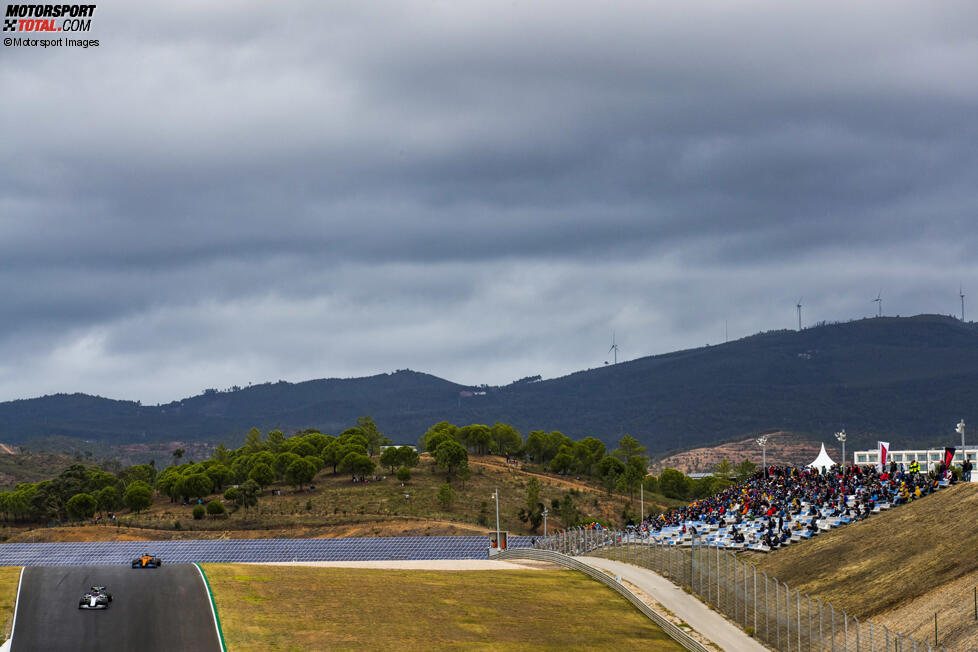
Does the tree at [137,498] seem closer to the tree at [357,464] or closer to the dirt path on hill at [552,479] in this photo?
the tree at [357,464]

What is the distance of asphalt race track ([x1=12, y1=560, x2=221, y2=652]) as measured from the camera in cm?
5369

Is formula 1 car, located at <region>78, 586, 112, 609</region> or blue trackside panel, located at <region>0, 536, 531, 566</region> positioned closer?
formula 1 car, located at <region>78, 586, 112, 609</region>

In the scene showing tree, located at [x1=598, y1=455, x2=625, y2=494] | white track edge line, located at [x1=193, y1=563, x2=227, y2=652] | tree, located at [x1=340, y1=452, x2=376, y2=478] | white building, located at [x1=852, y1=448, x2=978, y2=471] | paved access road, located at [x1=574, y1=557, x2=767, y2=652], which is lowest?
paved access road, located at [x1=574, y1=557, x2=767, y2=652]

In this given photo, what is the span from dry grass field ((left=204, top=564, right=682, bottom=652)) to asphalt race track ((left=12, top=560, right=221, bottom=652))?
1703 millimetres

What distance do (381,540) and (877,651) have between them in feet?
269

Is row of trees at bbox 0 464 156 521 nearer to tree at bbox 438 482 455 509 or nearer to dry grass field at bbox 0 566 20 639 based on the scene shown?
tree at bbox 438 482 455 509

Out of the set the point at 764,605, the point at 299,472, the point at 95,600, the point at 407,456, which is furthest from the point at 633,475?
the point at 95,600

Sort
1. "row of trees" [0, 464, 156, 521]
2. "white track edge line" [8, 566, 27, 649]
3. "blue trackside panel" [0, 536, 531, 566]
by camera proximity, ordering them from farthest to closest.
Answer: "row of trees" [0, 464, 156, 521] → "blue trackside panel" [0, 536, 531, 566] → "white track edge line" [8, 566, 27, 649]

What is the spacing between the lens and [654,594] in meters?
71.8

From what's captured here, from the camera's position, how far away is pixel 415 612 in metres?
64.8

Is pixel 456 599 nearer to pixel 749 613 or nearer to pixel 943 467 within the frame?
pixel 749 613

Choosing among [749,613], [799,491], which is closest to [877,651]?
[749,613]

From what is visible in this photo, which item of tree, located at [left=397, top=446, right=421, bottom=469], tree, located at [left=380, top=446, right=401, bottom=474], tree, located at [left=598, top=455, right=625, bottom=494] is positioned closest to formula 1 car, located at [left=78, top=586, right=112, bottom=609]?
tree, located at [left=380, top=446, right=401, bottom=474]

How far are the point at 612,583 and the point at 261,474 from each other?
10085cm
